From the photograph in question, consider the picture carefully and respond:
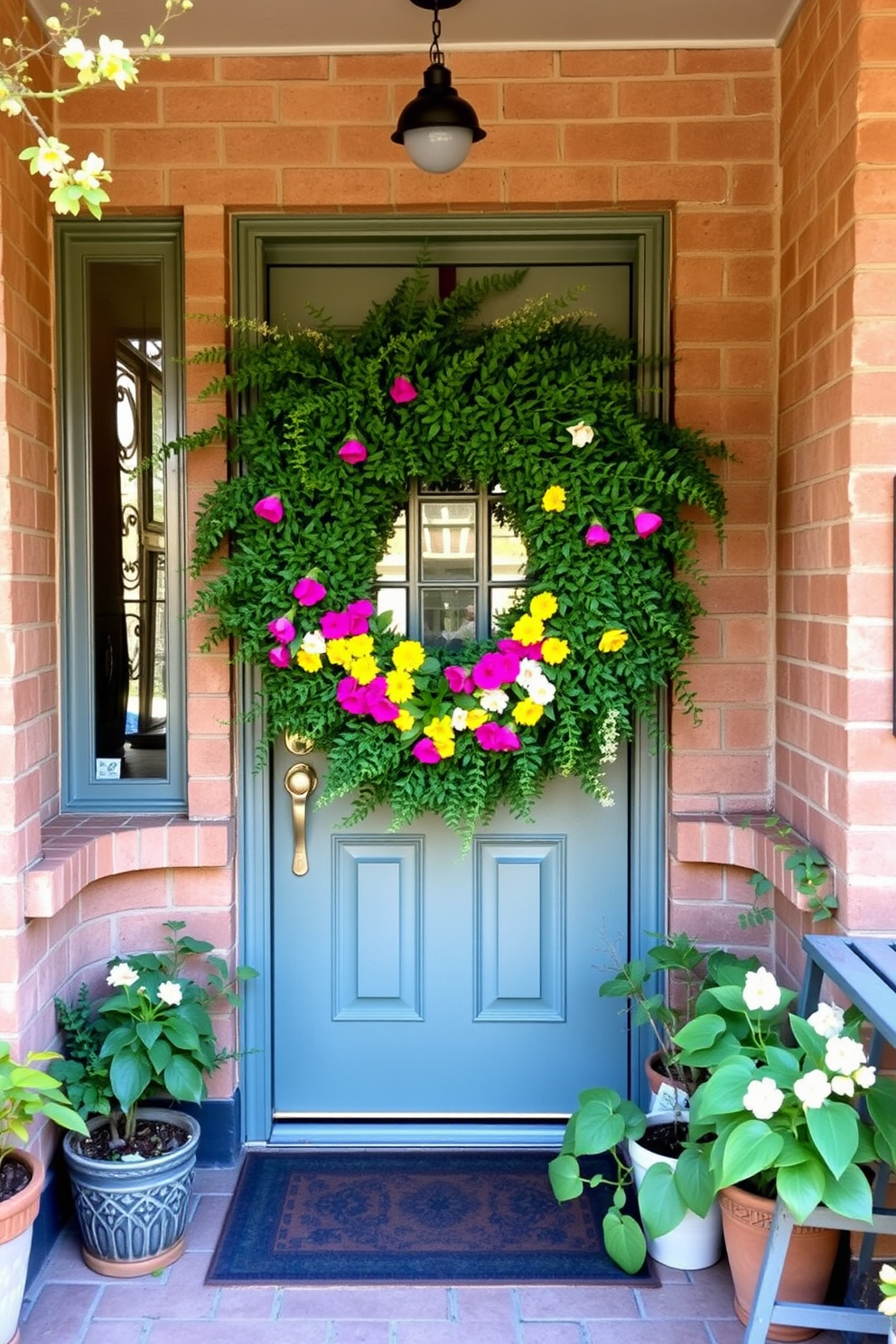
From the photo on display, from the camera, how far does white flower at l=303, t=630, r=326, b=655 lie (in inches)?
104

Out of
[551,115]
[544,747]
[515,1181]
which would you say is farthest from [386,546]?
[515,1181]

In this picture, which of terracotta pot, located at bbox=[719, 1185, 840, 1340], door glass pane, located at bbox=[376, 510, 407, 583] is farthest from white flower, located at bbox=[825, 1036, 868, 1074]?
door glass pane, located at bbox=[376, 510, 407, 583]

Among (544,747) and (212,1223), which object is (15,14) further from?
(212,1223)

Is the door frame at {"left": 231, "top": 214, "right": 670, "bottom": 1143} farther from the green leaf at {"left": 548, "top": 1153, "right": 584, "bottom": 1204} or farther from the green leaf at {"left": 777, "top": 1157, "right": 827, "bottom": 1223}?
the green leaf at {"left": 777, "top": 1157, "right": 827, "bottom": 1223}

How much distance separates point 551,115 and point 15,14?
123 centimetres

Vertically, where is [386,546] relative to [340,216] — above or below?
below

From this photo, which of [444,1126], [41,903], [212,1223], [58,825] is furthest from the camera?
[444,1126]

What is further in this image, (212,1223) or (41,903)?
(212,1223)

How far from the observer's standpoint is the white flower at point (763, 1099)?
75.0 inches

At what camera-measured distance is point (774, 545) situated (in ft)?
9.32

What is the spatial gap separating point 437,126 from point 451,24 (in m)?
0.49

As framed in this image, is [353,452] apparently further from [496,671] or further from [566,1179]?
[566,1179]

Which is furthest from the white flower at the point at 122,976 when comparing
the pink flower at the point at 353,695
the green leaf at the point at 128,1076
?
the pink flower at the point at 353,695

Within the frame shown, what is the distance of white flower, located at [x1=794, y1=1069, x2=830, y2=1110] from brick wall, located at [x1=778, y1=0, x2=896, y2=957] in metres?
0.48
